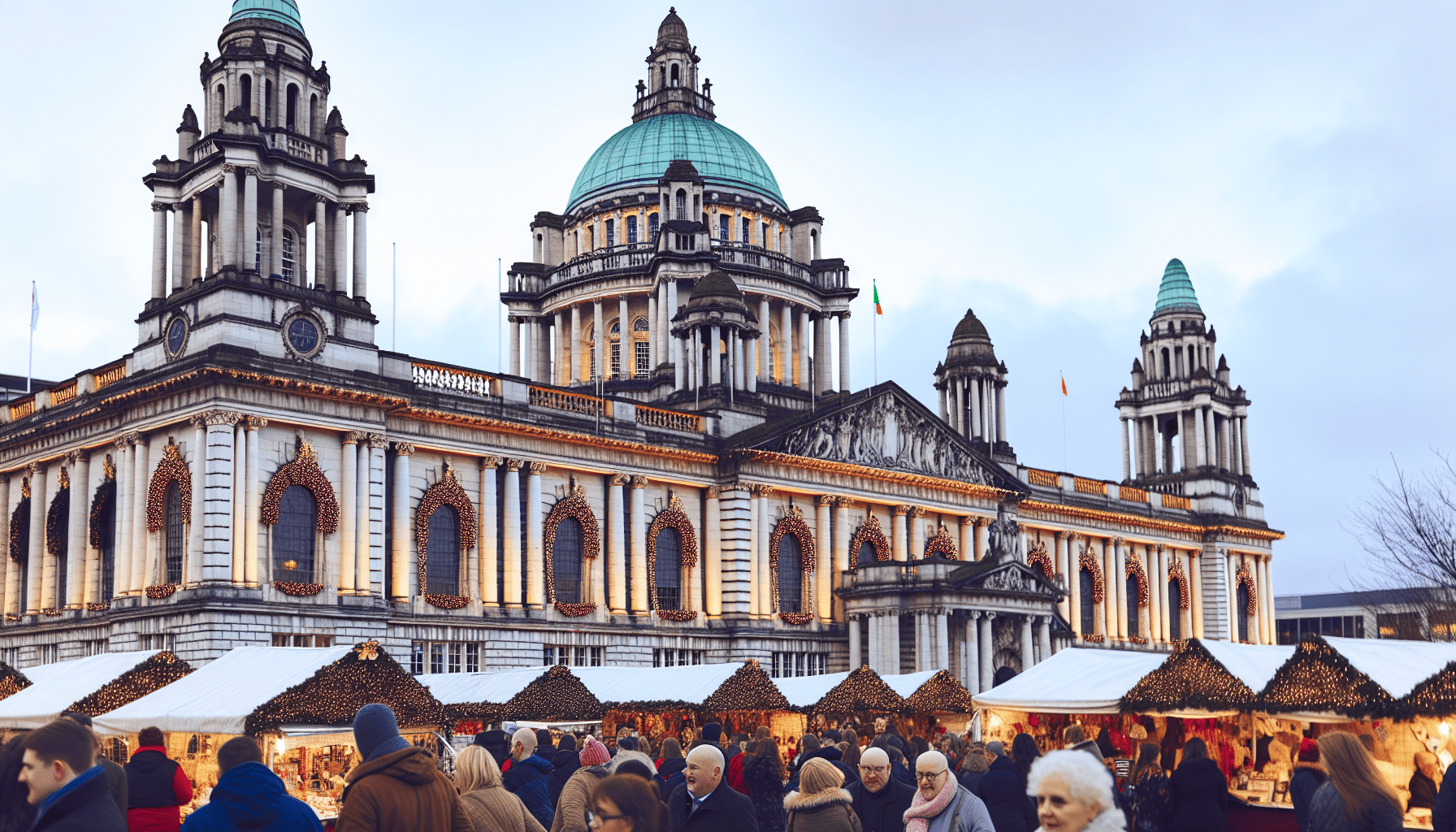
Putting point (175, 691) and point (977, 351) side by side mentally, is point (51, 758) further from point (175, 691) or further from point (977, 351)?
point (977, 351)

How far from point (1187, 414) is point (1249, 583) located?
10398mm

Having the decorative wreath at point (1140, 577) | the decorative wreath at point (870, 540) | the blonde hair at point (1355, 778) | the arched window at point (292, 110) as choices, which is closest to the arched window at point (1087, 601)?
the decorative wreath at point (1140, 577)

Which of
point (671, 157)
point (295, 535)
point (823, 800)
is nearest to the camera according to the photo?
point (823, 800)

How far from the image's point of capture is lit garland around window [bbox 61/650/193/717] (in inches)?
1144

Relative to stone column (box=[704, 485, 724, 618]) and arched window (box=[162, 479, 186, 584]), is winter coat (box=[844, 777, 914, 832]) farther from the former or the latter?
stone column (box=[704, 485, 724, 618])

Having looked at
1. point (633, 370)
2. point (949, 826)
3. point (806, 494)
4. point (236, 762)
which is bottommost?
point (949, 826)

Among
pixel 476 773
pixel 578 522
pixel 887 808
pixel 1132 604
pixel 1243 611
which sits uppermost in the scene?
pixel 578 522

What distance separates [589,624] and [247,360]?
627 inches

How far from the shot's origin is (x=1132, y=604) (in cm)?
8150

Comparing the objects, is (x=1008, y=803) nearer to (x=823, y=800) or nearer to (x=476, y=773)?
(x=823, y=800)

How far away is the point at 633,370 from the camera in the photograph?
79.1 metres

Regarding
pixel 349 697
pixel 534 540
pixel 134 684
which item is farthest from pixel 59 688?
pixel 534 540

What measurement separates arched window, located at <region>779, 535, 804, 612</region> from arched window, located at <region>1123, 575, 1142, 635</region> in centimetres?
2735

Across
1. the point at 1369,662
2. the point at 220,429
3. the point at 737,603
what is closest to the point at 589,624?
the point at 737,603
